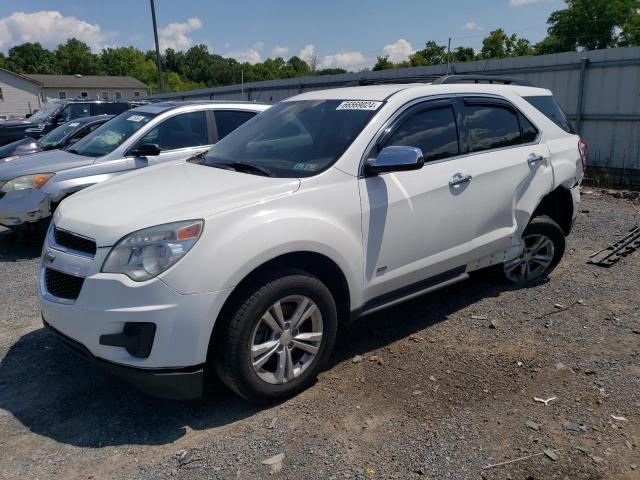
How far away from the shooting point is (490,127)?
4355mm

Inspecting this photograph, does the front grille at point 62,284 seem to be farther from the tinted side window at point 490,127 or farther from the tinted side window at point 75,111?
the tinted side window at point 75,111

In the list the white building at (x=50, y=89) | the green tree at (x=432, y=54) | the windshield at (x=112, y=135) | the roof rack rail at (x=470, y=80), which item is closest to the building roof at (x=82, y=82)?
the white building at (x=50, y=89)

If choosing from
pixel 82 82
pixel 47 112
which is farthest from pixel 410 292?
pixel 82 82

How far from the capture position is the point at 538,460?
2.65 meters

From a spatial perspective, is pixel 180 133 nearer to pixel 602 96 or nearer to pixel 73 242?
pixel 73 242

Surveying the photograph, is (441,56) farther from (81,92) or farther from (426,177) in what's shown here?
(426,177)

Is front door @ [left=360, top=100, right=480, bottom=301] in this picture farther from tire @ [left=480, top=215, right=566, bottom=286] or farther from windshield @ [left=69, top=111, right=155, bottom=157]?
windshield @ [left=69, top=111, right=155, bottom=157]

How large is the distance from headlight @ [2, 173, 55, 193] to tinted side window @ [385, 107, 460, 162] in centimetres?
476

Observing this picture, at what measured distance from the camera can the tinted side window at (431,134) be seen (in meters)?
3.76

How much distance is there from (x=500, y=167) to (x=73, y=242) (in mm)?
3207

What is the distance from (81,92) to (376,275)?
266 ft

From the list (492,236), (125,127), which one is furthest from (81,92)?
(492,236)

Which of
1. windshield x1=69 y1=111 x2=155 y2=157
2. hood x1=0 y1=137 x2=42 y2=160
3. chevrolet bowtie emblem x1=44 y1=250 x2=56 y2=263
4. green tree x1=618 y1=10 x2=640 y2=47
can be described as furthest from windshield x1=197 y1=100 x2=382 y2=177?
green tree x1=618 y1=10 x2=640 y2=47

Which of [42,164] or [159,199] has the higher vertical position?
[159,199]
